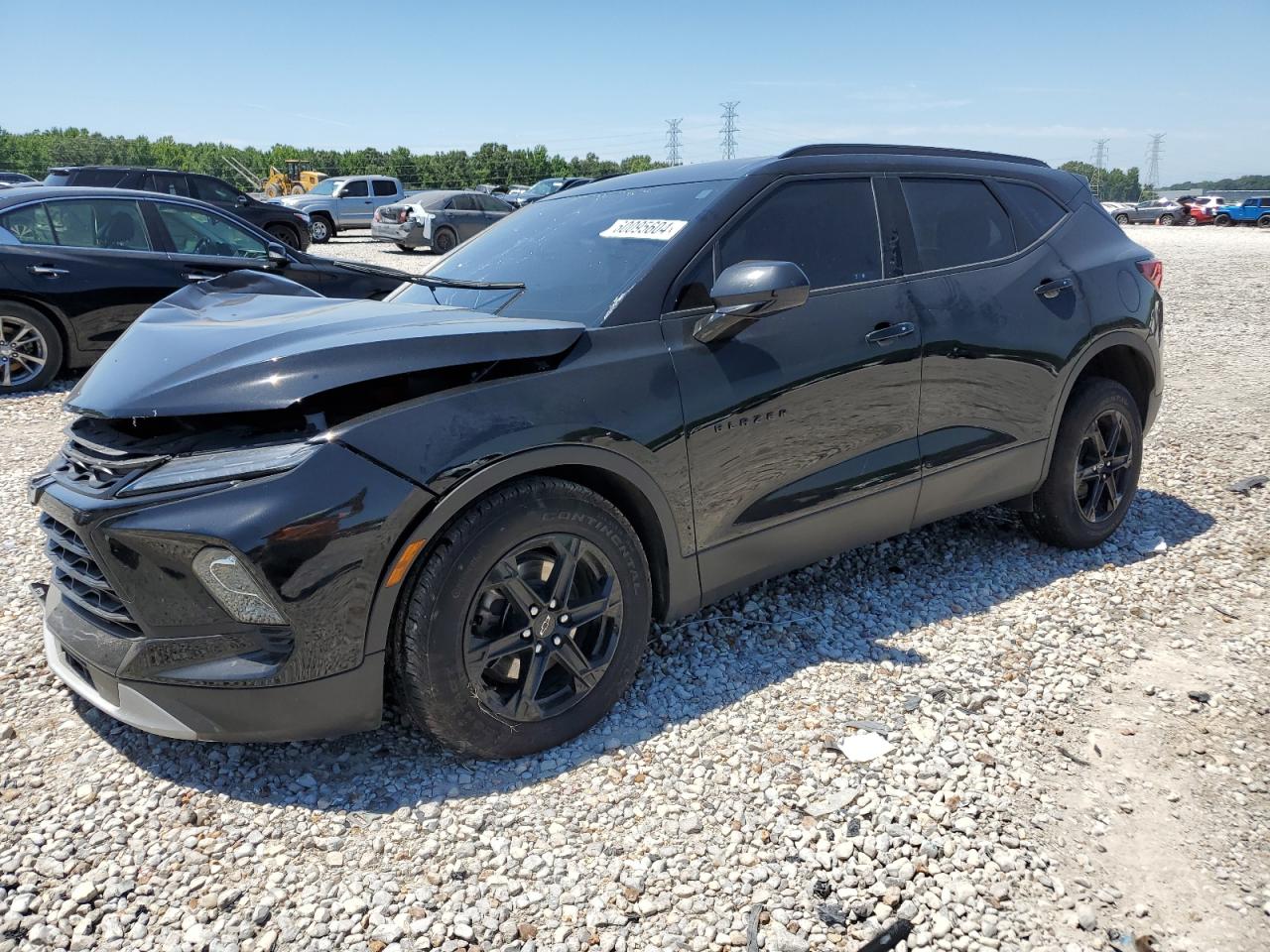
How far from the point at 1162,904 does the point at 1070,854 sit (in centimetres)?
23

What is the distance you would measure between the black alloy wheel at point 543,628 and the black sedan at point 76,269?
5.60 metres

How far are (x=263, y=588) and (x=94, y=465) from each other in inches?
26.0

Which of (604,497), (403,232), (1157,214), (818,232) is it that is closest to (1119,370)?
(818,232)

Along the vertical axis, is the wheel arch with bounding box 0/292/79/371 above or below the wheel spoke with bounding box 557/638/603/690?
above

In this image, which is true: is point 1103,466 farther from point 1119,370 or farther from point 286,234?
point 286,234

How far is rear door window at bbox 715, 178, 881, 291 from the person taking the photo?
129 inches

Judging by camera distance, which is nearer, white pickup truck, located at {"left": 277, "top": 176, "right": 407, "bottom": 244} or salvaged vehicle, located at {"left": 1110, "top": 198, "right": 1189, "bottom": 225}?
white pickup truck, located at {"left": 277, "top": 176, "right": 407, "bottom": 244}

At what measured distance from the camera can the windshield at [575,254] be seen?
312 centimetres

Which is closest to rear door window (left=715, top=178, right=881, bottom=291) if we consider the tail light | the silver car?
the tail light

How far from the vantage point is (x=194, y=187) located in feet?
51.7

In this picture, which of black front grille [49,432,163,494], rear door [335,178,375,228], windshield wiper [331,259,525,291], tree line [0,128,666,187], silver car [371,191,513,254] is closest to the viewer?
black front grille [49,432,163,494]

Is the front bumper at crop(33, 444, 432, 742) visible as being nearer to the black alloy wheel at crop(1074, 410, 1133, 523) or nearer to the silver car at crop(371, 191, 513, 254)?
the black alloy wheel at crop(1074, 410, 1133, 523)

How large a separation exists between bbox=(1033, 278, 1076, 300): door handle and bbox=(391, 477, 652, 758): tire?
7.85ft

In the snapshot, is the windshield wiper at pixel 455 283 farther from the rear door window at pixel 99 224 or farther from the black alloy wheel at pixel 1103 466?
the rear door window at pixel 99 224
